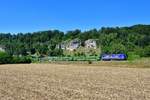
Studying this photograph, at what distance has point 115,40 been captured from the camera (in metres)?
177

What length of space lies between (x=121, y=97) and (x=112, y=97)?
44 centimetres

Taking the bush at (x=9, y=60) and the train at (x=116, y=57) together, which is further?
the bush at (x=9, y=60)

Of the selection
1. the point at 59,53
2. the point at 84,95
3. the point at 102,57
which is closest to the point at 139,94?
the point at 84,95

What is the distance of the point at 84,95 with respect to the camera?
1808 cm

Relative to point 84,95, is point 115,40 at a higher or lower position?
higher

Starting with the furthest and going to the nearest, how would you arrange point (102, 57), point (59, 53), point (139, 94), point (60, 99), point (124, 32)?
1. point (124, 32)
2. point (59, 53)
3. point (102, 57)
4. point (139, 94)
5. point (60, 99)

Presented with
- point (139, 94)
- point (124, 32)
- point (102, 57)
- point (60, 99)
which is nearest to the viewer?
point (60, 99)

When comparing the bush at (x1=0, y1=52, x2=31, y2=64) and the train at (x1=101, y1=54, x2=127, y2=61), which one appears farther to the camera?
the bush at (x1=0, y1=52, x2=31, y2=64)

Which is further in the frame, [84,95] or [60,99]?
[84,95]

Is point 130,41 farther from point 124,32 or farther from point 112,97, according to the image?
point 112,97

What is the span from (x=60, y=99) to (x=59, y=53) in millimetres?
145380

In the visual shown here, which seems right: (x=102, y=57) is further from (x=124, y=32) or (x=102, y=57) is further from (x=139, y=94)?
(x=124, y=32)

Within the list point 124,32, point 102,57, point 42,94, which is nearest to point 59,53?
point 124,32

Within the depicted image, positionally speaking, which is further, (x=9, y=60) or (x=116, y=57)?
(x=9, y=60)
